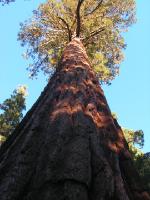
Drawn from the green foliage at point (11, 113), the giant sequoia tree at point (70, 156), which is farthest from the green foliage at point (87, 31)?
the giant sequoia tree at point (70, 156)

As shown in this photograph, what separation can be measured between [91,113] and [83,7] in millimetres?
12686

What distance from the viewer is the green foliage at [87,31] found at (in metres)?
15.9

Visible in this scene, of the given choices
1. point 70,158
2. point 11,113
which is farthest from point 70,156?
point 11,113

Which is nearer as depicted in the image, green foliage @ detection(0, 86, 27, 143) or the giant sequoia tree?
the giant sequoia tree

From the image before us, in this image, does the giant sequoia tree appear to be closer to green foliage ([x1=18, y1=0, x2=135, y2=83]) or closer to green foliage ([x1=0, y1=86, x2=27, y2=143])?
green foliage ([x1=18, y1=0, x2=135, y2=83])

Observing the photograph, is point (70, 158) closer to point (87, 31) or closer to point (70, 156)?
point (70, 156)

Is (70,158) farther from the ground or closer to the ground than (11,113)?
closer to the ground

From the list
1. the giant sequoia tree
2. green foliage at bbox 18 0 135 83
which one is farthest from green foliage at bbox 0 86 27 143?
the giant sequoia tree

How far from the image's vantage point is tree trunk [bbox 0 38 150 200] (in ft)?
8.66

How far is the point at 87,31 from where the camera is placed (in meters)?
15.7

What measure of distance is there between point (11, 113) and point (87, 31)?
8661 mm

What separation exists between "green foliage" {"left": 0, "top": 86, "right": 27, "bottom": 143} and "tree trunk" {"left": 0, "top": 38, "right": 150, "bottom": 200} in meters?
16.4

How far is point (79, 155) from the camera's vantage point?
9.83 ft

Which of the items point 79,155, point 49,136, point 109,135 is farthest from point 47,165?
point 109,135
